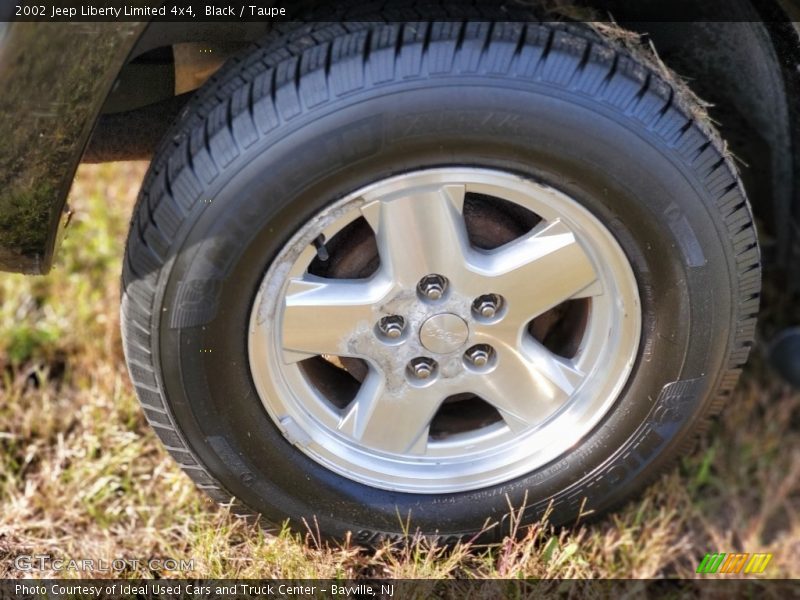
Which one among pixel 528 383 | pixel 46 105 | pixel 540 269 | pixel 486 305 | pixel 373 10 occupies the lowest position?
pixel 528 383

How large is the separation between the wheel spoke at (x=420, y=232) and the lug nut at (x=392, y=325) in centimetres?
10

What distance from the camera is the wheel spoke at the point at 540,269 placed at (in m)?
2.07

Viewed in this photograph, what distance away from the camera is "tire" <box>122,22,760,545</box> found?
187 centimetres

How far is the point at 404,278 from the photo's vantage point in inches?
80.6

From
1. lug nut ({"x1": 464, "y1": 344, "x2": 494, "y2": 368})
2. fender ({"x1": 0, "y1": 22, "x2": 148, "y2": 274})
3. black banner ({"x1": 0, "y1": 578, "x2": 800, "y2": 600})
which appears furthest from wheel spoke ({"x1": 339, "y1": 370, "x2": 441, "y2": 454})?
fender ({"x1": 0, "y1": 22, "x2": 148, "y2": 274})

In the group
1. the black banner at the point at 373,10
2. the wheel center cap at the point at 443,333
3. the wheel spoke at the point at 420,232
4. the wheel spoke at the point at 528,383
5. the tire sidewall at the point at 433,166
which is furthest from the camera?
the wheel spoke at the point at 528,383

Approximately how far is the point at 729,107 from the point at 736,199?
0.54 metres

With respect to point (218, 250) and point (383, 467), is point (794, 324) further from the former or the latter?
point (218, 250)

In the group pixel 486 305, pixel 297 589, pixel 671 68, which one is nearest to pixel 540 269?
pixel 486 305

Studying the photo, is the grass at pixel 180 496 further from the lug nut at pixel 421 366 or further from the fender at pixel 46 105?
the fender at pixel 46 105

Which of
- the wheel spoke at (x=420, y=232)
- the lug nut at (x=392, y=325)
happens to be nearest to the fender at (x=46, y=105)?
the wheel spoke at (x=420, y=232)

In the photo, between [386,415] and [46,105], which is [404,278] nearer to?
[386,415]

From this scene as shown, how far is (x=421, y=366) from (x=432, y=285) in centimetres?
21

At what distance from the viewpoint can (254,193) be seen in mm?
1873
